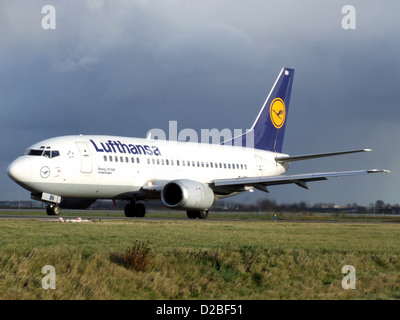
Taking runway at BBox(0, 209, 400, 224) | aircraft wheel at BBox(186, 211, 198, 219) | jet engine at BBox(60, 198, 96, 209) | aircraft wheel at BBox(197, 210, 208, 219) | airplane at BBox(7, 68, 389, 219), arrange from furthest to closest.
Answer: aircraft wheel at BBox(186, 211, 198, 219) < aircraft wheel at BBox(197, 210, 208, 219) < jet engine at BBox(60, 198, 96, 209) < runway at BBox(0, 209, 400, 224) < airplane at BBox(7, 68, 389, 219)

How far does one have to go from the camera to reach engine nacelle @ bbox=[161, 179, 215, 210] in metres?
37.0

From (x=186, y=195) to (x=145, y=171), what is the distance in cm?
342

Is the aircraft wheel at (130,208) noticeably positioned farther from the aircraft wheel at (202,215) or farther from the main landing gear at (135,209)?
the aircraft wheel at (202,215)

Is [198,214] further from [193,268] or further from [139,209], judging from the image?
[193,268]

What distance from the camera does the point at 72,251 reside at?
1819 cm

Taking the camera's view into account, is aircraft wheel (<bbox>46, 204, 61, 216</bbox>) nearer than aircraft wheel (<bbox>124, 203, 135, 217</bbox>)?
Yes

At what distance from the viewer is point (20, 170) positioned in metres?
33.2

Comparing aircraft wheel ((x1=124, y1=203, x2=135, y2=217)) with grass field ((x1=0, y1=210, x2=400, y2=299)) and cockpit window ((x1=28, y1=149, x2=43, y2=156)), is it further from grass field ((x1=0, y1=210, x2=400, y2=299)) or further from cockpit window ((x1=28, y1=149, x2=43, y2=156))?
grass field ((x1=0, y1=210, x2=400, y2=299))

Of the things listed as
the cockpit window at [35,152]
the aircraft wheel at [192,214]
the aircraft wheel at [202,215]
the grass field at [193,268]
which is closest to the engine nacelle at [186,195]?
the aircraft wheel at [202,215]

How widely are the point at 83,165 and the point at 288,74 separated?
2225cm

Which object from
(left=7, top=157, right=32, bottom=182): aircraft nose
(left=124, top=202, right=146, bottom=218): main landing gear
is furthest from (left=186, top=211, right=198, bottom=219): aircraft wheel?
(left=7, top=157, right=32, bottom=182): aircraft nose

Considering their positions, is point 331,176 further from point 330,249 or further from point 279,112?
point 330,249

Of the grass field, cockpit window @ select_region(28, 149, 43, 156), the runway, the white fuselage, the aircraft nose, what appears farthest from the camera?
the runway

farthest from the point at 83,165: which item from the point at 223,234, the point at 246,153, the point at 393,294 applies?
the point at 393,294
